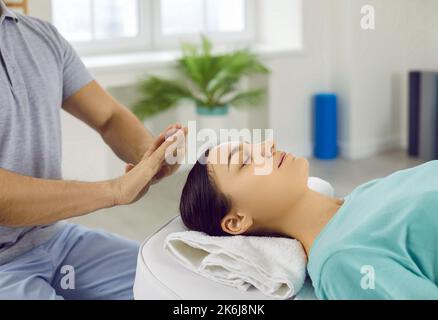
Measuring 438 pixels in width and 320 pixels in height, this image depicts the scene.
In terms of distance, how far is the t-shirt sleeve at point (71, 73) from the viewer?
3.95 ft

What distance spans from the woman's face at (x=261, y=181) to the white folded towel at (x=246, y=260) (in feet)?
0.13

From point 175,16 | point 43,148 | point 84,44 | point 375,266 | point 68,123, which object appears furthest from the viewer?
point 175,16

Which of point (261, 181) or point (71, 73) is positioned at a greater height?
point (71, 73)

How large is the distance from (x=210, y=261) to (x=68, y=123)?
1.59m

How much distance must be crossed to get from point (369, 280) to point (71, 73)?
66cm

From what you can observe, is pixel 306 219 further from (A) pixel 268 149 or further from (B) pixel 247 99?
(B) pixel 247 99

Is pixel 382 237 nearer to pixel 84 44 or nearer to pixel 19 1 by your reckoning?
pixel 19 1

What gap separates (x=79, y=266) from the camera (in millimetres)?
1143

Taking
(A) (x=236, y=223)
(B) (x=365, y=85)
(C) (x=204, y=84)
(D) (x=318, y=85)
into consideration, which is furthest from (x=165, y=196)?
(D) (x=318, y=85)

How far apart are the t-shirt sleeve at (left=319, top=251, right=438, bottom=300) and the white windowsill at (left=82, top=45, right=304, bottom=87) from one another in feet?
5.29

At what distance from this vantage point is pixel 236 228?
3.08ft

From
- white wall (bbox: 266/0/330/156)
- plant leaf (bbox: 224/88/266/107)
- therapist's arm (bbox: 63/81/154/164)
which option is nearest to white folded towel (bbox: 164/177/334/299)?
therapist's arm (bbox: 63/81/154/164)

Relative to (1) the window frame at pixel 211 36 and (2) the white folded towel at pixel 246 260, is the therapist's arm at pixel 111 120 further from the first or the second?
(1) the window frame at pixel 211 36

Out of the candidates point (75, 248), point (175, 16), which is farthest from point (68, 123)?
point (75, 248)
